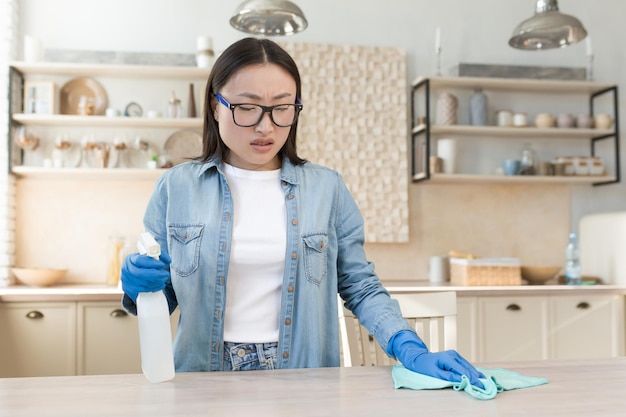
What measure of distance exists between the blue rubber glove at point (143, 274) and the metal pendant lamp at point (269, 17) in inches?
70.2

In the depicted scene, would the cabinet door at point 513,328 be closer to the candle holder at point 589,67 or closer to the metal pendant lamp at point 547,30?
the metal pendant lamp at point 547,30

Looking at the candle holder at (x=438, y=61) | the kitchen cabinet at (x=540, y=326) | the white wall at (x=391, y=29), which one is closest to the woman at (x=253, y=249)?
the kitchen cabinet at (x=540, y=326)

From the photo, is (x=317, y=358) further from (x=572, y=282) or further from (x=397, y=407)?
(x=572, y=282)

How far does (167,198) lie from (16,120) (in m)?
2.48

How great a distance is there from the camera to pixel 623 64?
4.32 m

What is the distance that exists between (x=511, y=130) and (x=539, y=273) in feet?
2.74

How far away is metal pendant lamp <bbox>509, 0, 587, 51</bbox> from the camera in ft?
9.44

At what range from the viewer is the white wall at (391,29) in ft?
12.8

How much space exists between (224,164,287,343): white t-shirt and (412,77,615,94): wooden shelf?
260cm

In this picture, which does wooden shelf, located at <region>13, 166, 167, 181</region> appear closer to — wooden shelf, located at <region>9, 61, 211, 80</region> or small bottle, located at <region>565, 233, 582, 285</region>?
wooden shelf, located at <region>9, 61, 211, 80</region>

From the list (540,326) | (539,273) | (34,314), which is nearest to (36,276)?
(34,314)

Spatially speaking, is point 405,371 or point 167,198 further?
point 167,198

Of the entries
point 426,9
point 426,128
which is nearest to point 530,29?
point 426,128

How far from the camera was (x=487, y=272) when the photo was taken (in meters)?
3.68
